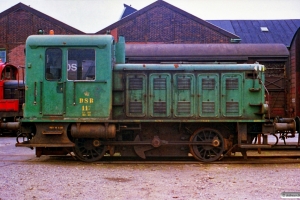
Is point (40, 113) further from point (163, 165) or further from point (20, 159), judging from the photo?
point (163, 165)

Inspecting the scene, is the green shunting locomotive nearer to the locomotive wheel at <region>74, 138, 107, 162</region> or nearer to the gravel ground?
the locomotive wheel at <region>74, 138, 107, 162</region>

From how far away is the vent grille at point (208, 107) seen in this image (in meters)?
10.2

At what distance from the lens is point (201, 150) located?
10.2 meters

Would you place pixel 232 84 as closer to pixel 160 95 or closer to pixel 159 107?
pixel 160 95

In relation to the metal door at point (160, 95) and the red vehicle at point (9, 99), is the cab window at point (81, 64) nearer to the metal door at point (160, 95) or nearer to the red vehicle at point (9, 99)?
the metal door at point (160, 95)

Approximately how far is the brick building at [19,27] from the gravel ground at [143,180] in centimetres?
2246

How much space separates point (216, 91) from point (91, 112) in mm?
3454

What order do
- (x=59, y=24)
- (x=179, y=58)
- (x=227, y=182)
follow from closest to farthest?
(x=227, y=182)
(x=179, y=58)
(x=59, y=24)

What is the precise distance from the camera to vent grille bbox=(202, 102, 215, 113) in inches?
400

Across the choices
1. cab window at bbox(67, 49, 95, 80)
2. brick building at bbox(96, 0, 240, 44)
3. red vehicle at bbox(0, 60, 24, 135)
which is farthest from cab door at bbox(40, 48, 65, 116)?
brick building at bbox(96, 0, 240, 44)

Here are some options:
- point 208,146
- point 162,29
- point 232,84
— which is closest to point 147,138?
point 208,146

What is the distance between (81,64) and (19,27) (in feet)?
77.7

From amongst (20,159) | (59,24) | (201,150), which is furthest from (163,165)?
(59,24)

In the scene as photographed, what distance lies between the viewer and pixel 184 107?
1019 cm
